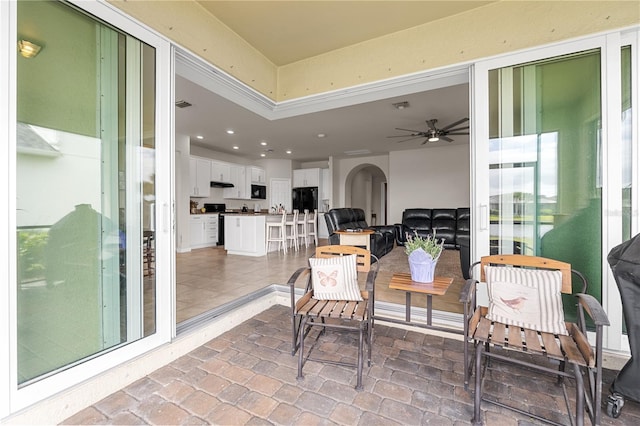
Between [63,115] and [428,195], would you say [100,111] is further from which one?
[428,195]

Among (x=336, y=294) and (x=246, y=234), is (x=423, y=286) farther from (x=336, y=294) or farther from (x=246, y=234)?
(x=246, y=234)

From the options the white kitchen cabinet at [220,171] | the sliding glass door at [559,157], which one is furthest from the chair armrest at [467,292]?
the white kitchen cabinet at [220,171]

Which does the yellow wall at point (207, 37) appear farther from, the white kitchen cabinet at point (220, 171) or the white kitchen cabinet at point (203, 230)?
the white kitchen cabinet at point (220, 171)

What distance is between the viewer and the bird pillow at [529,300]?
5.33 feet

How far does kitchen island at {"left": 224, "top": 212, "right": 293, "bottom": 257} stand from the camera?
5.48 metres

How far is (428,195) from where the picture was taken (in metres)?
7.22

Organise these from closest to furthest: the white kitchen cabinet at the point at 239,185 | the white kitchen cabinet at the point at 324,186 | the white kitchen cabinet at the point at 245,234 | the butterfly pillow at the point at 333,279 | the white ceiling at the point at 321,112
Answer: the butterfly pillow at the point at 333,279, the white ceiling at the point at 321,112, the white kitchen cabinet at the point at 245,234, the white kitchen cabinet at the point at 239,185, the white kitchen cabinet at the point at 324,186

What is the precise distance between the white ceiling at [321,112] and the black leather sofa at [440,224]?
1701 mm

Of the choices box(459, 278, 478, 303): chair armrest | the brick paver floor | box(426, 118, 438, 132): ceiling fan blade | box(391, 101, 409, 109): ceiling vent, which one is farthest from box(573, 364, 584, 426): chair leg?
box(426, 118, 438, 132): ceiling fan blade

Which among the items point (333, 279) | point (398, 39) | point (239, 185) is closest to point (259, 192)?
point (239, 185)

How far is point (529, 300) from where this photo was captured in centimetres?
167

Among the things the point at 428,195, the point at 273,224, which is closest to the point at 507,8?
the point at 273,224

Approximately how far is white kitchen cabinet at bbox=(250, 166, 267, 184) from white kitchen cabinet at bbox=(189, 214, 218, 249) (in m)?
1.85

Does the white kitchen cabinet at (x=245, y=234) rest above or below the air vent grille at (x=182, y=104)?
below
